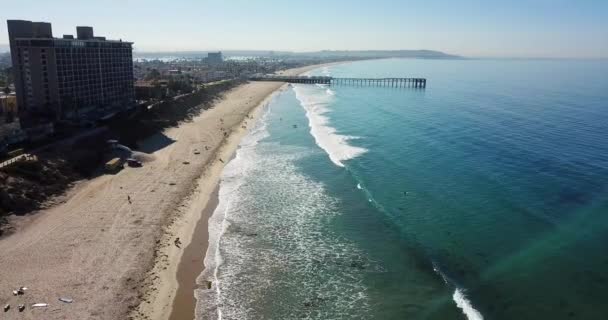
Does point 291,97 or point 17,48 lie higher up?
point 17,48

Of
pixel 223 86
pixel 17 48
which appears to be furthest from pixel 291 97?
pixel 17 48

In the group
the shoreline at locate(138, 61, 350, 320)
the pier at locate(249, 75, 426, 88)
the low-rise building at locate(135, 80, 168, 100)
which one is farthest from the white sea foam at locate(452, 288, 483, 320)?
the pier at locate(249, 75, 426, 88)

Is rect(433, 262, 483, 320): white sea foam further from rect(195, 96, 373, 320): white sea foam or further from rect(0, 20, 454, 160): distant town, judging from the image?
rect(0, 20, 454, 160): distant town

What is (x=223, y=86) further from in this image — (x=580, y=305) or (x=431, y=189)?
(x=580, y=305)

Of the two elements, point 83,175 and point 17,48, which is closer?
point 83,175

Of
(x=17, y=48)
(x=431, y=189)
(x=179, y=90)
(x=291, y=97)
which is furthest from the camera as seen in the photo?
(x=291, y=97)

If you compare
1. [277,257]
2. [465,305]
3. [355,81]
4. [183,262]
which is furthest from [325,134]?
[355,81]
